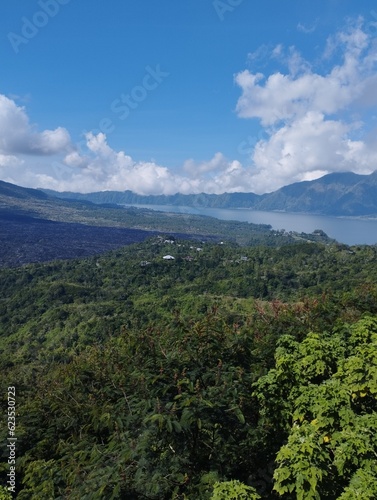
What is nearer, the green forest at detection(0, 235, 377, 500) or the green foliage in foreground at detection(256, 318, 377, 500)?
the green foliage in foreground at detection(256, 318, 377, 500)

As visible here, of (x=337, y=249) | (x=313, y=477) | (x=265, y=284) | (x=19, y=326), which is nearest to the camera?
(x=313, y=477)

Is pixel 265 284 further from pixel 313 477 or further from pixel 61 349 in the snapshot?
pixel 313 477

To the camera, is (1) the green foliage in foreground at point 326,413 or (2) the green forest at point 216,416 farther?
(2) the green forest at point 216,416

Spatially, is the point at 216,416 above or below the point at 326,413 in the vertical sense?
above

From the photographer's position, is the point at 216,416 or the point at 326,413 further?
the point at 326,413

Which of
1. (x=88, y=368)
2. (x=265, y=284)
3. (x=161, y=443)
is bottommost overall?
(x=265, y=284)

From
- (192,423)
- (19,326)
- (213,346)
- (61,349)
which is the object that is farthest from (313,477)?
(19,326)

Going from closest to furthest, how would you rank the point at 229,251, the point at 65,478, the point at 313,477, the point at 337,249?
the point at 313,477 → the point at 65,478 → the point at 337,249 → the point at 229,251

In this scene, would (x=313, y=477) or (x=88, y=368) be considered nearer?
(x=313, y=477)

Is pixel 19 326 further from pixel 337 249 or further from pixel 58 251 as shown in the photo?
pixel 58 251

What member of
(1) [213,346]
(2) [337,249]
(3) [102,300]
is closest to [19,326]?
(3) [102,300]

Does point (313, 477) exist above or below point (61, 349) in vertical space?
above
